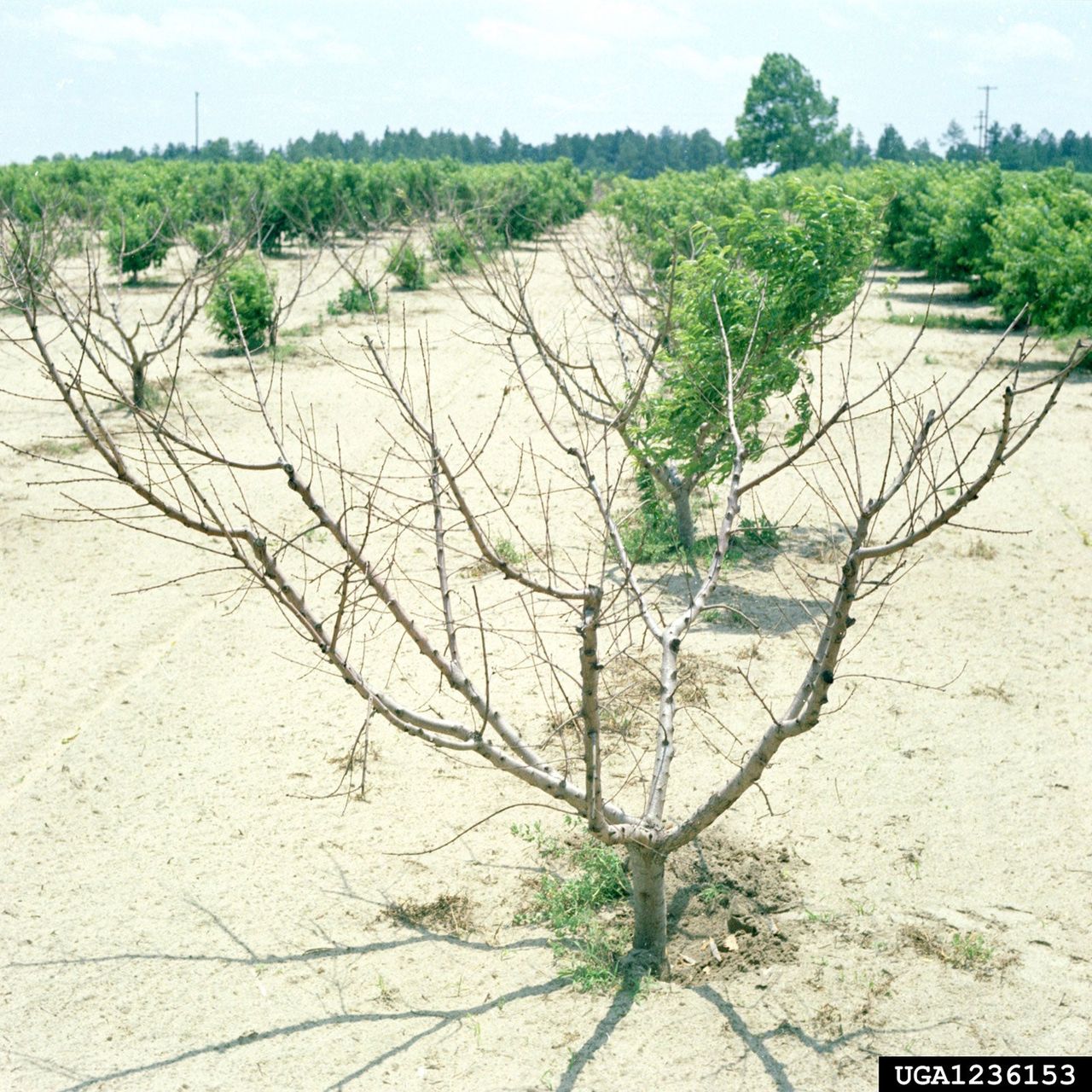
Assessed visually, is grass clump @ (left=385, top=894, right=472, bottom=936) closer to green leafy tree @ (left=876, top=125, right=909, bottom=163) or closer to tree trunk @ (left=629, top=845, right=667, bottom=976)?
tree trunk @ (left=629, top=845, right=667, bottom=976)

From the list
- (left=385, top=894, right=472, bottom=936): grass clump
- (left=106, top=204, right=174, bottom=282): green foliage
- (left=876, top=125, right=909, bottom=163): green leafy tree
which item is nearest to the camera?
(left=385, top=894, right=472, bottom=936): grass clump

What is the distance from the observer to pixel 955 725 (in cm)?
607

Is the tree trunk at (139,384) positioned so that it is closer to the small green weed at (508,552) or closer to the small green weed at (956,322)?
the small green weed at (508,552)

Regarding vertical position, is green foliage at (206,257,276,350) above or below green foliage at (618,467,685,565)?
above

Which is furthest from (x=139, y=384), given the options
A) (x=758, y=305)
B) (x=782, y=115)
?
(x=782, y=115)

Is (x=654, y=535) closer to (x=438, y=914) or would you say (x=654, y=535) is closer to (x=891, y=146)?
(x=438, y=914)

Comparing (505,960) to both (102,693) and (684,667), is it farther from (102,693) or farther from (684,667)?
(102,693)

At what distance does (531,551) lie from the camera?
624 centimetres

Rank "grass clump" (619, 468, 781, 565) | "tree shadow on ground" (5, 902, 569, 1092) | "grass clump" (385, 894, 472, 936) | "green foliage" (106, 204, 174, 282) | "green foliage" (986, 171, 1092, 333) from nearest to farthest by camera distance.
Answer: "tree shadow on ground" (5, 902, 569, 1092)
"grass clump" (385, 894, 472, 936)
"grass clump" (619, 468, 781, 565)
"green foliage" (986, 171, 1092, 333)
"green foliage" (106, 204, 174, 282)

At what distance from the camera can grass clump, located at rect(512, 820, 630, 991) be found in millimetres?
4121

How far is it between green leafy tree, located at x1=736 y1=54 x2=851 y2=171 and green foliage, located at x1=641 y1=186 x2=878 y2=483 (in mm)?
63688

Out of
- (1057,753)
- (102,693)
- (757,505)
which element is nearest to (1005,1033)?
(1057,753)

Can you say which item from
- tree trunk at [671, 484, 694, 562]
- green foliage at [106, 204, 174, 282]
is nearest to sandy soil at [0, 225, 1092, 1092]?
tree trunk at [671, 484, 694, 562]

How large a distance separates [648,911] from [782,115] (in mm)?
70349
